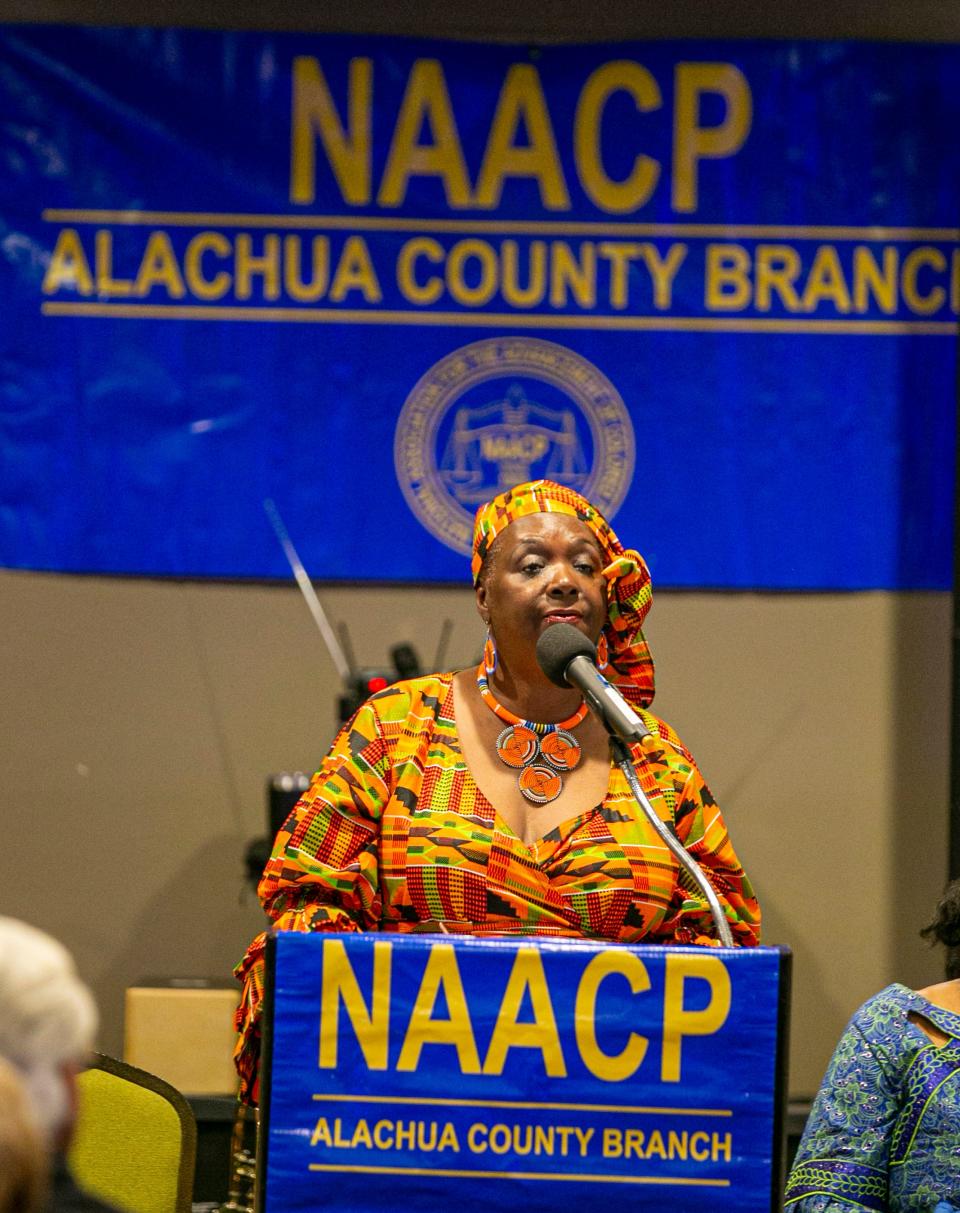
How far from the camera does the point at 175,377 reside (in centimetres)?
448

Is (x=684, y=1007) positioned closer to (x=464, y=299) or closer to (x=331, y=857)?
(x=331, y=857)

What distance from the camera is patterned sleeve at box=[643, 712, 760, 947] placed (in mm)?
2268

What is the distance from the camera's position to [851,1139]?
2.02 metres

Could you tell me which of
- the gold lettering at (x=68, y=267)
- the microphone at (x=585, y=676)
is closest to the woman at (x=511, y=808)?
the microphone at (x=585, y=676)

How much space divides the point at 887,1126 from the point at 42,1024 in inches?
49.3

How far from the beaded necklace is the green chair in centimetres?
62

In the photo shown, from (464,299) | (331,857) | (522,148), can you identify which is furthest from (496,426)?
(331,857)

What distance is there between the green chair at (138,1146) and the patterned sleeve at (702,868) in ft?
2.29

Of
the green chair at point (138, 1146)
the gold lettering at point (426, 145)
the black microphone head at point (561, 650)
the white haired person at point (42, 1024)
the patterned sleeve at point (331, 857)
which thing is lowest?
the green chair at point (138, 1146)

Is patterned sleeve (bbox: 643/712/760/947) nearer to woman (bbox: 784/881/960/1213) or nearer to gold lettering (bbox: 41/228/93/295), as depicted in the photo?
woman (bbox: 784/881/960/1213)

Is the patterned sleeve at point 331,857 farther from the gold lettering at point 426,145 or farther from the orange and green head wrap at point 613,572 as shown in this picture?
the gold lettering at point 426,145

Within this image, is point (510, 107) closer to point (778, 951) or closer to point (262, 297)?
point (262, 297)

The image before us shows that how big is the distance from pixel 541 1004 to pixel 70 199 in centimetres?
329

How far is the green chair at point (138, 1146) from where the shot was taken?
7.32 ft
